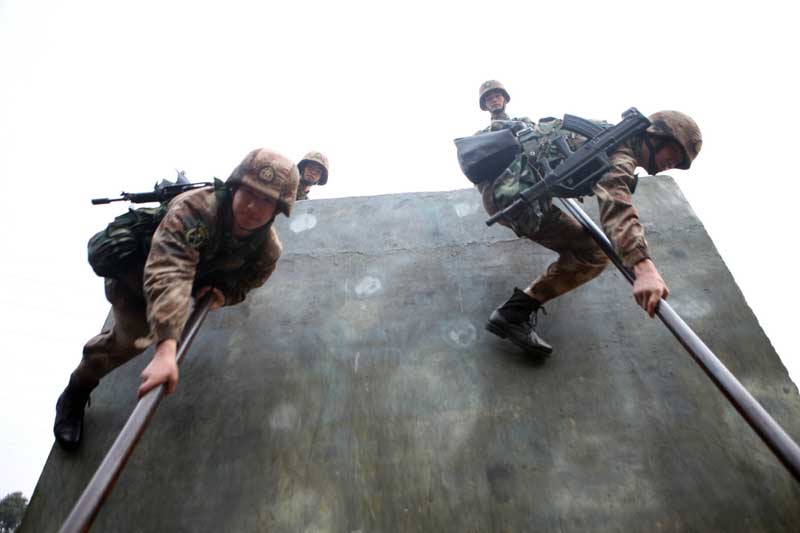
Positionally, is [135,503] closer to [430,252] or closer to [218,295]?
[218,295]

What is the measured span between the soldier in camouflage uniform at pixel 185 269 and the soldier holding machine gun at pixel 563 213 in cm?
136

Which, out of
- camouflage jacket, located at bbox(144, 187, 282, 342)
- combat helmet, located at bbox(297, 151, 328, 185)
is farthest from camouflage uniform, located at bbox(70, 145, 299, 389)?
combat helmet, located at bbox(297, 151, 328, 185)

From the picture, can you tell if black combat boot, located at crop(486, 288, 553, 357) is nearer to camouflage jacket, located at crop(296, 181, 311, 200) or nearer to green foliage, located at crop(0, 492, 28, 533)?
camouflage jacket, located at crop(296, 181, 311, 200)

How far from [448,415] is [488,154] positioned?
5.23 feet

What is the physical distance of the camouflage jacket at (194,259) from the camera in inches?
81.7

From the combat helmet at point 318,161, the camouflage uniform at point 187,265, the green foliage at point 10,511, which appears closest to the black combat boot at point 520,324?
the camouflage uniform at point 187,265

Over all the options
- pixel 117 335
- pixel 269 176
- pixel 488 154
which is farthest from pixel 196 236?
pixel 488 154

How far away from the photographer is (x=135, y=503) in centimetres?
257

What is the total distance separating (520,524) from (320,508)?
0.98 m

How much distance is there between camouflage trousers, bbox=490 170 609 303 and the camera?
2.93 metres

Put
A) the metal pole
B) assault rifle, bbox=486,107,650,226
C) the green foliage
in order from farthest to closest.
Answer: the green foliage
assault rifle, bbox=486,107,650,226
the metal pole

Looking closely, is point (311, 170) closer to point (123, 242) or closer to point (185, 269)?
point (123, 242)

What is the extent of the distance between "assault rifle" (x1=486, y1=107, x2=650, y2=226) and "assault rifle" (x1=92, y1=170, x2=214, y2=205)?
1.99m

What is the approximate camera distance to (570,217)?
3035mm
